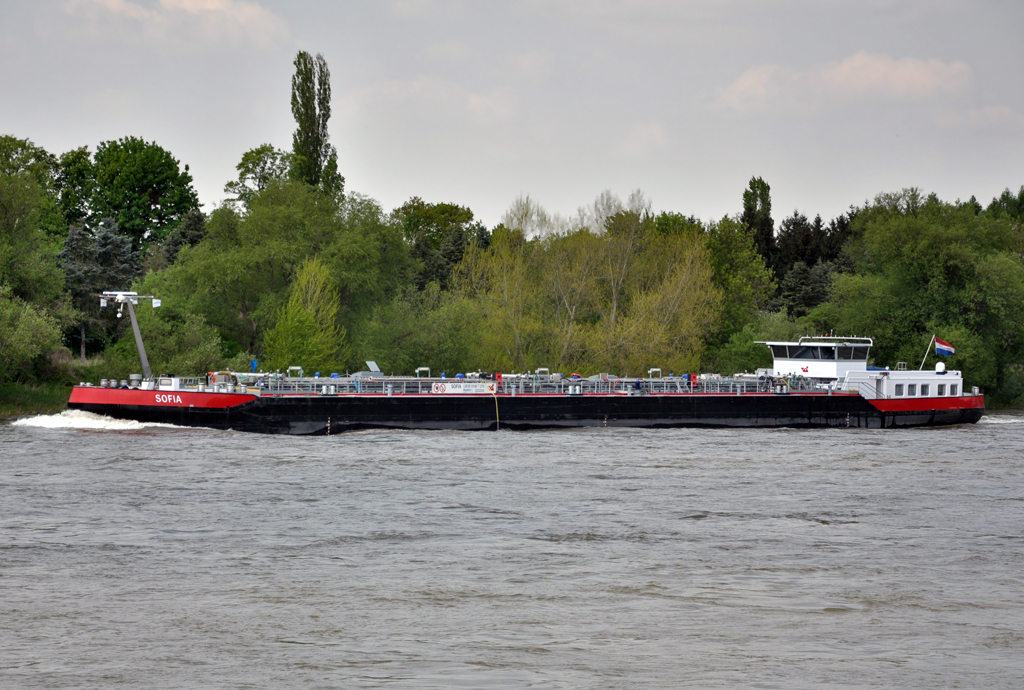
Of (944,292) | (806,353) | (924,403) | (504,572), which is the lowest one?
(504,572)

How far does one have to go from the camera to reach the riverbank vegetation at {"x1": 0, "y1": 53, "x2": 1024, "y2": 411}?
7862cm

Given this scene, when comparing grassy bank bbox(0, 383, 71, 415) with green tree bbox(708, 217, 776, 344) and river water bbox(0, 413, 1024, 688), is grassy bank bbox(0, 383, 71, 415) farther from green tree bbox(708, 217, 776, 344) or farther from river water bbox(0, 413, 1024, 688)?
green tree bbox(708, 217, 776, 344)

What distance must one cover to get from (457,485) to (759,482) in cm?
1247

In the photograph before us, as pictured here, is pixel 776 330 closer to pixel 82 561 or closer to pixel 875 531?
pixel 875 531

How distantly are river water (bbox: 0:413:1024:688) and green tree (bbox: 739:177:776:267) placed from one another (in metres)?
97.9

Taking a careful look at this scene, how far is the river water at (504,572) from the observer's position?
18.5 m

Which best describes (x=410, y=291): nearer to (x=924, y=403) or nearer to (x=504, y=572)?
(x=924, y=403)

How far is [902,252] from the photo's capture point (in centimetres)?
9494

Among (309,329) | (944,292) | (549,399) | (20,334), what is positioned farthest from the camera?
(944,292)

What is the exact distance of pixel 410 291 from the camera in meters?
90.4

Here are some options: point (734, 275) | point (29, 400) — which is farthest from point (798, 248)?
point (29, 400)

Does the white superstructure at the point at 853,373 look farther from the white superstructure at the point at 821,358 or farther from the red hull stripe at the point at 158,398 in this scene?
the red hull stripe at the point at 158,398

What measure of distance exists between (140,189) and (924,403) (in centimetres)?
8720

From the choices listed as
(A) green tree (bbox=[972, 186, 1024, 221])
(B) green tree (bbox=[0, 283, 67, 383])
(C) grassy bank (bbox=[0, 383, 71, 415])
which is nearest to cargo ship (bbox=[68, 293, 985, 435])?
(B) green tree (bbox=[0, 283, 67, 383])
